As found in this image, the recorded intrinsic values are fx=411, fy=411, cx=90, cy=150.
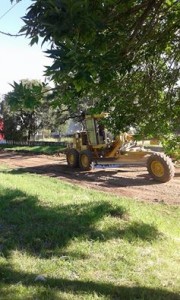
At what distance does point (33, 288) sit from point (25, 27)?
3212 millimetres

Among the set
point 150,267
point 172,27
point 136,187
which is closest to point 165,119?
point 172,27

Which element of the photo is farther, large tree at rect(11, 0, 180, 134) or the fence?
the fence

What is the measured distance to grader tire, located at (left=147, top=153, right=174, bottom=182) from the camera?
15.3 meters

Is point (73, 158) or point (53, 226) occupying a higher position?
point (73, 158)

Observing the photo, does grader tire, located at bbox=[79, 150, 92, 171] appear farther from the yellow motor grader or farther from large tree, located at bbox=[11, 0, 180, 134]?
large tree, located at bbox=[11, 0, 180, 134]

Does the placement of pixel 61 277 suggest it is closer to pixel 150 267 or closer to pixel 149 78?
pixel 150 267

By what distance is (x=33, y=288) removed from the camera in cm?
514

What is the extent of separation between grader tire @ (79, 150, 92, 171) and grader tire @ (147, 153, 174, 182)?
3766mm

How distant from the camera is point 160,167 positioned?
1553cm

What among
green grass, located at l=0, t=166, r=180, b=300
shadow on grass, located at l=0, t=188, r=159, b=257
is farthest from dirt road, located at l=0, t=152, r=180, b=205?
shadow on grass, located at l=0, t=188, r=159, b=257

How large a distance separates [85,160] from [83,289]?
550 inches

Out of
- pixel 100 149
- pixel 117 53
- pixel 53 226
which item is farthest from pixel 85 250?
pixel 100 149

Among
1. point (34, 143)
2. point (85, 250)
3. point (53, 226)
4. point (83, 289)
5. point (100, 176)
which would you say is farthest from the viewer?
point (34, 143)

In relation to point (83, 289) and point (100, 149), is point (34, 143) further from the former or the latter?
point (83, 289)
